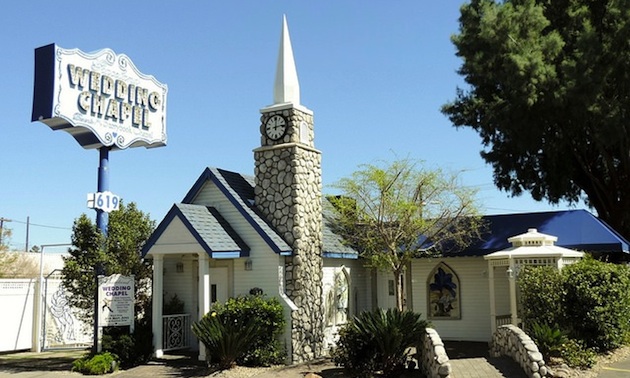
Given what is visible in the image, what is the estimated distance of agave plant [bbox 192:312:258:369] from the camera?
15.7m

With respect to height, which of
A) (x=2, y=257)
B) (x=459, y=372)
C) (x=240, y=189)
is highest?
(x=240, y=189)

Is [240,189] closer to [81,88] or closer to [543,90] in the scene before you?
[81,88]

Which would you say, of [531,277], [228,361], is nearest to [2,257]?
[228,361]

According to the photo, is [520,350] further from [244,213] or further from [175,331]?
[175,331]

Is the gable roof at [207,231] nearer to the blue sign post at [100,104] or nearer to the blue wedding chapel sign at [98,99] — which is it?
the blue sign post at [100,104]

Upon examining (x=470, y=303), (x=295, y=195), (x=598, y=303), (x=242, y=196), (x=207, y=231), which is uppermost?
(x=242, y=196)

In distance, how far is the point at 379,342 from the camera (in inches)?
583

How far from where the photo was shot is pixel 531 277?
1662cm

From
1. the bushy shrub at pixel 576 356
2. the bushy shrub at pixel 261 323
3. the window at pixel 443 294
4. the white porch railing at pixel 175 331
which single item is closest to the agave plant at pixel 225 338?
the bushy shrub at pixel 261 323

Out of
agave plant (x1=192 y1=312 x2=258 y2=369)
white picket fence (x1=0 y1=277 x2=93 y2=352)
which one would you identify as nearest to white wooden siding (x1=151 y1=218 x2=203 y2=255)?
agave plant (x1=192 y1=312 x2=258 y2=369)

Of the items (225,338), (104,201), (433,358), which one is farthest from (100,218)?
(433,358)

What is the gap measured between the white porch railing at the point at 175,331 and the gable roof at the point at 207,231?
231 cm

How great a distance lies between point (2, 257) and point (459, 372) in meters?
17.6

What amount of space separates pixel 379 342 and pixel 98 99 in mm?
10154
